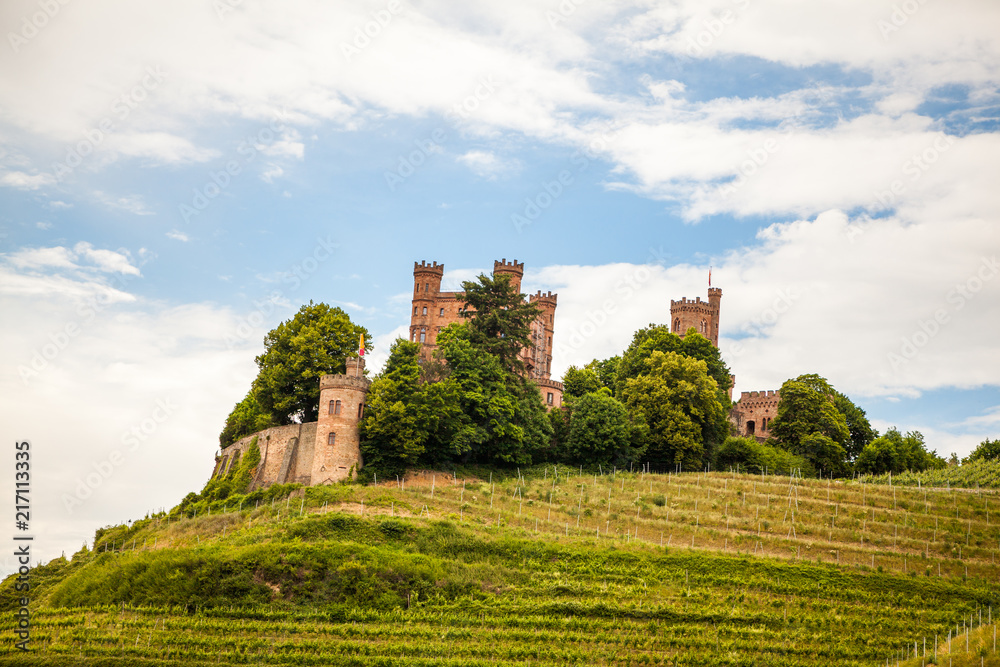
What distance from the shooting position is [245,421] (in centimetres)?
6788

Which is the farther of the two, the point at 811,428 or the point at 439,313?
the point at 439,313

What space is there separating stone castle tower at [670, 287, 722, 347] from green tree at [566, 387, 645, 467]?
45.6 metres

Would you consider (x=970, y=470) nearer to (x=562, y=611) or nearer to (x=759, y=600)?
(x=759, y=600)

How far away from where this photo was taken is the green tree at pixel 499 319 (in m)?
66.4

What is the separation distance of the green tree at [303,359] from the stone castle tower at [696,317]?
2150 inches

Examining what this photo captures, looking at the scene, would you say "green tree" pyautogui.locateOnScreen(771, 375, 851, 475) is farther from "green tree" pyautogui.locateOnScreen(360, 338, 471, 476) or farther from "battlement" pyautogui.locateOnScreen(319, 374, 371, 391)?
"battlement" pyautogui.locateOnScreen(319, 374, 371, 391)

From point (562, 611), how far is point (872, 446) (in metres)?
42.1

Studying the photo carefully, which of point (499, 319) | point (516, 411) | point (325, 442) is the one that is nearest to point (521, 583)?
point (325, 442)

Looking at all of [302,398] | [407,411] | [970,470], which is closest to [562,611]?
[407,411]

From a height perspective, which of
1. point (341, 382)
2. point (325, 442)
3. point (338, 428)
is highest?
point (341, 382)

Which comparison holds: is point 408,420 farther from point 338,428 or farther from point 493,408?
point 493,408

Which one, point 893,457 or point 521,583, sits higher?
point 893,457

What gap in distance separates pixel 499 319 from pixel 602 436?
31.7 feet

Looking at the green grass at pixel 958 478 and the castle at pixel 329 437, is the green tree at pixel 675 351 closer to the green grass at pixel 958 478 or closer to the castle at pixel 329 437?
the castle at pixel 329 437
